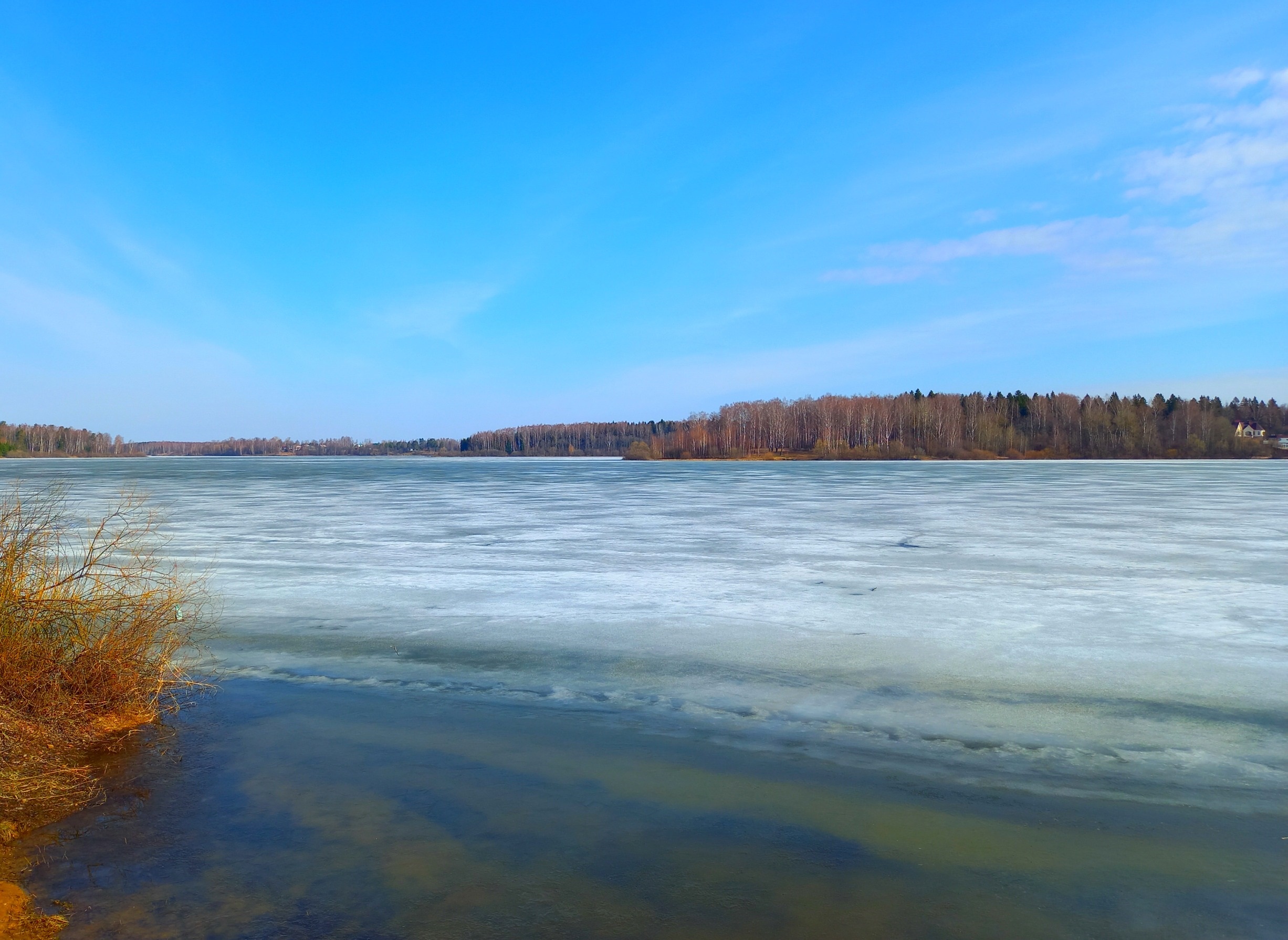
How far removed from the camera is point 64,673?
4.25 meters

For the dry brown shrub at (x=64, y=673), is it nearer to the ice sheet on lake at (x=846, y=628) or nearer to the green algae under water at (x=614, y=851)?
the green algae under water at (x=614, y=851)

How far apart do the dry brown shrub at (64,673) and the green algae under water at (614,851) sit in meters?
0.27

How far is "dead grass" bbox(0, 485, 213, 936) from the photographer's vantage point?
357 centimetres

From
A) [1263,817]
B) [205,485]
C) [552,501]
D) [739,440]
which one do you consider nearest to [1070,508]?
[552,501]

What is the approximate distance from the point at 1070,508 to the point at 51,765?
18658 millimetres

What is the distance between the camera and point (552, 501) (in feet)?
70.4

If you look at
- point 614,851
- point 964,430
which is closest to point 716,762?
point 614,851

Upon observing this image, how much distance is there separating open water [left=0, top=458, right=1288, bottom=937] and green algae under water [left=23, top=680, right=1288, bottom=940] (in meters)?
0.01

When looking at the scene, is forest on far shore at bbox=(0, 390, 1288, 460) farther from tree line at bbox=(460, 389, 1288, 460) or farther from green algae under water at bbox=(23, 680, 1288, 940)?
green algae under water at bbox=(23, 680, 1288, 940)

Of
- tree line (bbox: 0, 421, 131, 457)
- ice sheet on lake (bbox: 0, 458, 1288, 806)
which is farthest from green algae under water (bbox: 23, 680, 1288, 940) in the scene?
tree line (bbox: 0, 421, 131, 457)

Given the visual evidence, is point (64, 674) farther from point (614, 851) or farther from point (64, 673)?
point (614, 851)

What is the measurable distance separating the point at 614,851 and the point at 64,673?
3064 mm

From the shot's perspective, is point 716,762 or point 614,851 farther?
point 716,762

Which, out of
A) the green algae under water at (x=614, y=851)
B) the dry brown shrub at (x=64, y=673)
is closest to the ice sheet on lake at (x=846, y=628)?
the green algae under water at (x=614, y=851)
